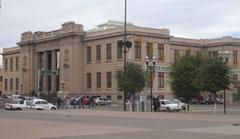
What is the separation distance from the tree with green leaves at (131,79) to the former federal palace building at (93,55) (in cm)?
2239

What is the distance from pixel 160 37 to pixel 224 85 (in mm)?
46850

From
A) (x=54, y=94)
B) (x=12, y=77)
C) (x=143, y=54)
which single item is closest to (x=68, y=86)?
(x=54, y=94)

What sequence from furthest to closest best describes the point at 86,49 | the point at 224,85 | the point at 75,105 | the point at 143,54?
the point at 86,49 < the point at 143,54 < the point at 75,105 < the point at 224,85

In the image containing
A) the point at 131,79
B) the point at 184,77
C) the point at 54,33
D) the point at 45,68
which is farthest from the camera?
the point at 45,68

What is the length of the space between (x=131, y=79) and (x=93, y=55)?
41959 millimetres

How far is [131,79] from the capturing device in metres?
55.3

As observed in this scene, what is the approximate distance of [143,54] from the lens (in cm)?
9088

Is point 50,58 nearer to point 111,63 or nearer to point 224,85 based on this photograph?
point 111,63

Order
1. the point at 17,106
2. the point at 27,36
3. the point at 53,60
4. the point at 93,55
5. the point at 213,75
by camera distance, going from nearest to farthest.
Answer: the point at 213,75, the point at 17,106, the point at 93,55, the point at 53,60, the point at 27,36

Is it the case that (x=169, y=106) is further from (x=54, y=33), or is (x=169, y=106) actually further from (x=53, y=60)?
(x=53, y=60)

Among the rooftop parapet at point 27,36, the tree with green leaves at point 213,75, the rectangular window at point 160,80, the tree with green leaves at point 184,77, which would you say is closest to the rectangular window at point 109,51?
the rectangular window at point 160,80

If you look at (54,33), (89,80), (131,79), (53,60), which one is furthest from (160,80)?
(131,79)

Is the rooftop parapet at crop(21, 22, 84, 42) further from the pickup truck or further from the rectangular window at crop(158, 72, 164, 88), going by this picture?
the pickup truck

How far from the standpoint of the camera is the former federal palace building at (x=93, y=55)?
90625mm
